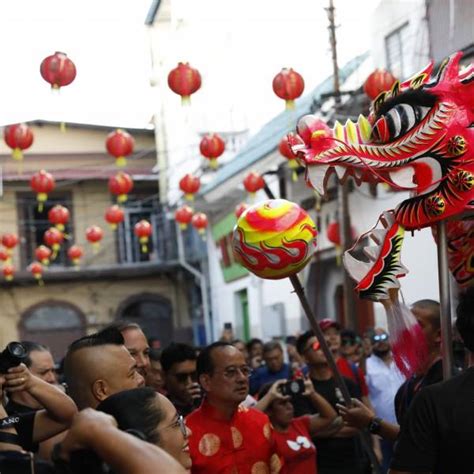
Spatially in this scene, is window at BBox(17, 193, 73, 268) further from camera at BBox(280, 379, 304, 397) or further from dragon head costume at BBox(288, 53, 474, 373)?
dragon head costume at BBox(288, 53, 474, 373)

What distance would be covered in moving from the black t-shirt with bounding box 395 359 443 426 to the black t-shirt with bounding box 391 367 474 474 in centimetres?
139

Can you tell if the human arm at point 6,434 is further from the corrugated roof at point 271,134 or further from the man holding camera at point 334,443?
the corrugated roof at point 271,134

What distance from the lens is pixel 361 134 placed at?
475 cm

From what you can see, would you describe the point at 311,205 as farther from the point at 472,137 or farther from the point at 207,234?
the point at 472,137

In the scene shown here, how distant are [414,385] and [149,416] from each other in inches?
110

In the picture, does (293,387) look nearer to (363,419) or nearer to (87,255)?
(363,419)

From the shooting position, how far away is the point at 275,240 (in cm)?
485

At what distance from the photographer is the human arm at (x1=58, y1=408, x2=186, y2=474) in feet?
7.51

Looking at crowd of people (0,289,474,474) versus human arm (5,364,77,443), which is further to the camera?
human arm (5,364,77,443)

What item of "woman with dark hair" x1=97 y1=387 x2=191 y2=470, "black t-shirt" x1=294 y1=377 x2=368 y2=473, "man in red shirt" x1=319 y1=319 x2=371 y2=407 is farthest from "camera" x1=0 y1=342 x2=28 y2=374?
"man in red shirt" x1=319 y1=319 x2=371 y2=407

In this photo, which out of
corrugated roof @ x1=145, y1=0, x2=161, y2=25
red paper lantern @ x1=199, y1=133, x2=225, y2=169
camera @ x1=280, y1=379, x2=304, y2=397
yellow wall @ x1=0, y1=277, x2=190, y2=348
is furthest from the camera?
yellow wall @ x1=0, y1=277, x2=190, y2=348

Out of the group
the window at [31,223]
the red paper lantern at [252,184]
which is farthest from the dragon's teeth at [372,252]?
the window at [31,223]

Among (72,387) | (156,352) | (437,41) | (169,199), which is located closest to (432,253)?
(437,41)

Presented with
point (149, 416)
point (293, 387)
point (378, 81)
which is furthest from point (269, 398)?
point (378, 81)
